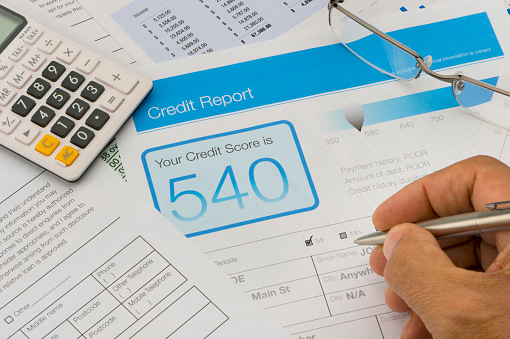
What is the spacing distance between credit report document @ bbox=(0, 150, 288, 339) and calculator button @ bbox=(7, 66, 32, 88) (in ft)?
0.26

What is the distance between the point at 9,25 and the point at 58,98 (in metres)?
0.10

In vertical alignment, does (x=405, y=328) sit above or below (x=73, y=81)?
below

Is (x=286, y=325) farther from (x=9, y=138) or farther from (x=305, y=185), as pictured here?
(x=9, y=138)

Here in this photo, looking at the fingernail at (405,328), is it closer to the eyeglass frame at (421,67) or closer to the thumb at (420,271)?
the thumb at (420,271)

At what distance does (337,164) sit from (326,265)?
0.31 feet

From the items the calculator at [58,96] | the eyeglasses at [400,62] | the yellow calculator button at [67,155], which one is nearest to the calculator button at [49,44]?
the calculator at [58,96]

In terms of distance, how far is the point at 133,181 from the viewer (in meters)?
0.49

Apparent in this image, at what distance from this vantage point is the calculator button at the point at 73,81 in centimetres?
51

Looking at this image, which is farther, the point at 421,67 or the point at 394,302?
the point at 421,67

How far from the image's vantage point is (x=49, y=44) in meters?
0.53

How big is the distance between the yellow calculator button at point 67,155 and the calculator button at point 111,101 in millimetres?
48

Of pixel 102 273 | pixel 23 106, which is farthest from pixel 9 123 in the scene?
pixel 102 273

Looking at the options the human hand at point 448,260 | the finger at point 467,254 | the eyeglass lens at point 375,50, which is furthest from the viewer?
the eyeglass lens at point 375,50

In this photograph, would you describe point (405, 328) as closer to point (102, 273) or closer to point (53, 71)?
point (102, 273)
